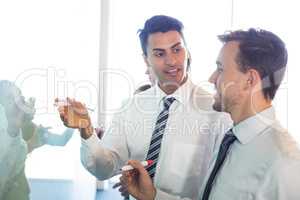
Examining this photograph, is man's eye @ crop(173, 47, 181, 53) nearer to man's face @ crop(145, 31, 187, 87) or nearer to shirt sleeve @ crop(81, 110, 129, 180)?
man's face @ crop(145, 31, 187, 87)

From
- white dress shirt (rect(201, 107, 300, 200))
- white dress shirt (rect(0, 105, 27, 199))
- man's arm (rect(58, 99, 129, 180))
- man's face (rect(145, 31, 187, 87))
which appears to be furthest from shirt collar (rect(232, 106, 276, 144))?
white dress shirt (rect(0, 105, 27, 199))

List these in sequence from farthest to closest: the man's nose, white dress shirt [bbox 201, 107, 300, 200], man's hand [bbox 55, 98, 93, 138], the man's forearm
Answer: the man's nose, the man's forearm, man's hand [bbox 55, 98, 93, 138], white dress shirt [bbox 201, 107, 300, 200]

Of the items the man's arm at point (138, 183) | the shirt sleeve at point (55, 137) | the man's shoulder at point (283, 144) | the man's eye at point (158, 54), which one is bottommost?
the man's arm at point (138, 183)

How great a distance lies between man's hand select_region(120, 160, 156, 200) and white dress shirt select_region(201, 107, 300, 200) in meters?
0.23

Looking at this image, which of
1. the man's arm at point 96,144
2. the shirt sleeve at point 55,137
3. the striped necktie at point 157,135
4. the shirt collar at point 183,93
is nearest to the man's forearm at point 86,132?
the man's arm at point 96,144

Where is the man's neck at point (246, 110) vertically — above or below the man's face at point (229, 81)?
below

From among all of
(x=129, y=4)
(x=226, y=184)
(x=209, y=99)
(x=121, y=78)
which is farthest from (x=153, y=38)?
(x=129, y=4)

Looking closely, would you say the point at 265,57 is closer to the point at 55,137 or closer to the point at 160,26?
the point at 160,26

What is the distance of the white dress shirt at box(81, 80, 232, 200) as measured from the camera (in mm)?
1562

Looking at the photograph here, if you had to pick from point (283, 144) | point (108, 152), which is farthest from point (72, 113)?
point (283, 144)

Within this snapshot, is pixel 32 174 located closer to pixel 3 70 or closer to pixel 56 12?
pixel 3 70

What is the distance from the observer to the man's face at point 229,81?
1176 mm

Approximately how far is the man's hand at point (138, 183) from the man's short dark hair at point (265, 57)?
1.68 feet

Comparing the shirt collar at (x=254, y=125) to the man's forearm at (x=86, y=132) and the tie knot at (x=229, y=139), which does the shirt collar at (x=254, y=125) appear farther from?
the man's forearm at (x=86, y=132)
